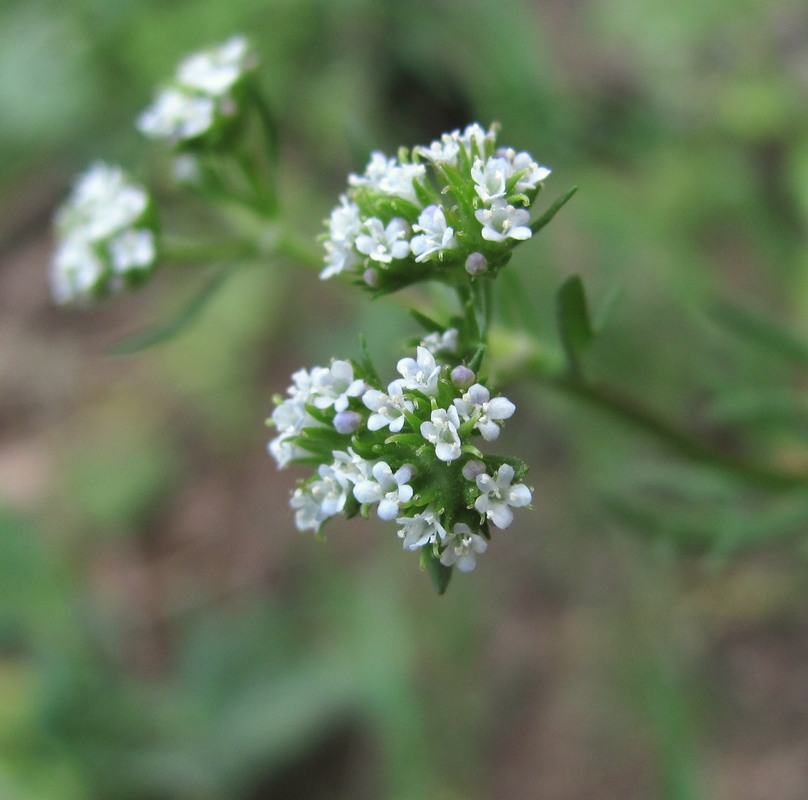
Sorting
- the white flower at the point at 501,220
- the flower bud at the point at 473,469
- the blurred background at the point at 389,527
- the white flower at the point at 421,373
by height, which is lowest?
the blurred background at the point at 389,527

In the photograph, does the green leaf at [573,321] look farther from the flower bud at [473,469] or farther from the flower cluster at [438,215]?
Answer: the flower bud at [473,469]

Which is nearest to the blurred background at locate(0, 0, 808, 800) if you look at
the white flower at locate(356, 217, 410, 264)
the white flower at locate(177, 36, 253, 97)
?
the white flower at locate(177, 36, 253, 97)

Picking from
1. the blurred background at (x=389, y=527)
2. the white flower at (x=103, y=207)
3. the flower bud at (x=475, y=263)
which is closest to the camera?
the flower bud at (x=475, y=263)

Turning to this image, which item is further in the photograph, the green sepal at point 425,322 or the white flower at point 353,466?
the green sepal at point 425,322

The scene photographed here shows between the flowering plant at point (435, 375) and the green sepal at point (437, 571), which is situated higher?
the flowering plant at point (435, 375)

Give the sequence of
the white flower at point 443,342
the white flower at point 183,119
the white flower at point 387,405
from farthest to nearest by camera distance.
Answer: the white flower at point 183,119 < the white flower at point 443,342 < the white flower at point 387,405

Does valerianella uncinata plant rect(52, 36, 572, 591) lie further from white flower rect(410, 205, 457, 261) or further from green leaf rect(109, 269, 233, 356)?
green leaf rect(109, 269, 233, 356)

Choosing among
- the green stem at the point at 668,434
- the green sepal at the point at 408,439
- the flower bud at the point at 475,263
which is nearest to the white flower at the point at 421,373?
the green sepal at the point at 408,439
